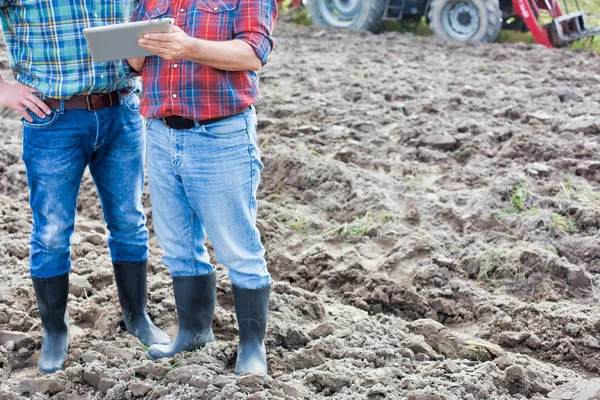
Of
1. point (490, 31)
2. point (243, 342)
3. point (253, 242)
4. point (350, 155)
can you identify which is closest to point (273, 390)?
point (243, 342)

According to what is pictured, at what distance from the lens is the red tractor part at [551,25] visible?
9539 millimetres

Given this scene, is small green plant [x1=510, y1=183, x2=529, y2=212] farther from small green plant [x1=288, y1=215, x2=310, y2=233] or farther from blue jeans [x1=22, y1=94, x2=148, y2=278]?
blue jeans [x1=22, y1=94, x2=148, y2=278]

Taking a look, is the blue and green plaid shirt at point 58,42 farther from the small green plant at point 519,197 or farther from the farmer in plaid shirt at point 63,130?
the small green plant at point 519,197

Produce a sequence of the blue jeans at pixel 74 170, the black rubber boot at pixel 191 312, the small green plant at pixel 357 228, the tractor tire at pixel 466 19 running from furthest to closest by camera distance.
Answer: the tractor tire at pixel 466 19
the small green plant at pixel 357 228
the black rubber boot at pixel 191 312
the blue jeans at pixel 74 170

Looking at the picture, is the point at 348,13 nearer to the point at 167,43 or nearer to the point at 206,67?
the point at 206,67

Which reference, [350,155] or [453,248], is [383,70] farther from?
[453,248]

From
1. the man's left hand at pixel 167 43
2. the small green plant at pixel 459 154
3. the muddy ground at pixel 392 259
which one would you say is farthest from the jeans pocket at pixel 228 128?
the small green plant at pixel 459 154

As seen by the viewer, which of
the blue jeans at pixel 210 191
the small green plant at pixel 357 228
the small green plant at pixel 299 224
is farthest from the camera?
the small green plant at pixel 299 224

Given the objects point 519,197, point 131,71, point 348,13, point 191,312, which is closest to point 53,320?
point 191,312

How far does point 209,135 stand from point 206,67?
9.2 inches

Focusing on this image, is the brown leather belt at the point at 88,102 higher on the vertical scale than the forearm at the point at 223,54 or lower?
lower

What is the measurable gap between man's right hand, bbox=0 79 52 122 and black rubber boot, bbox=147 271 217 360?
2.66 feet

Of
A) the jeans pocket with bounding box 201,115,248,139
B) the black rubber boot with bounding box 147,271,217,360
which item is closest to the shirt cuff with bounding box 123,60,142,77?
the jeans pocket with bounding box 201,115,248,139

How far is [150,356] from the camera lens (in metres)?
3.09
